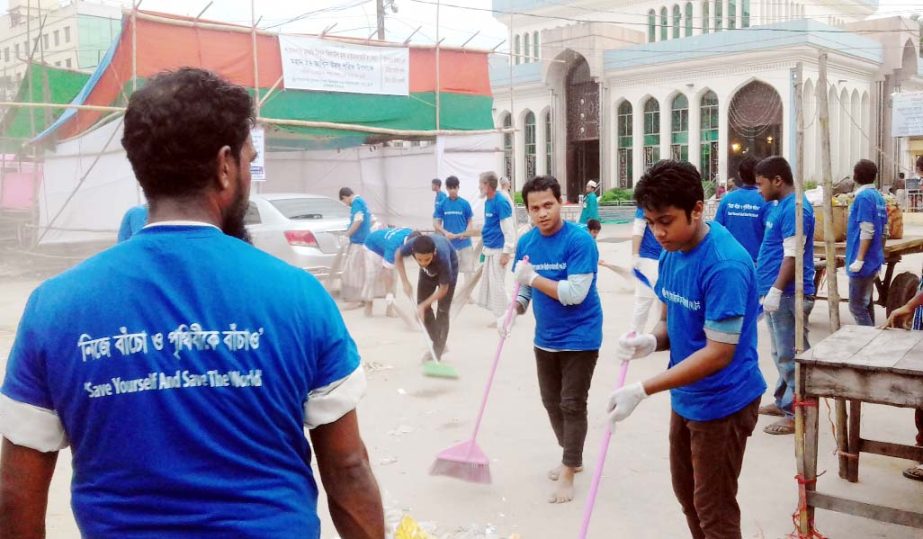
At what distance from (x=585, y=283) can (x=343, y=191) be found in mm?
7305

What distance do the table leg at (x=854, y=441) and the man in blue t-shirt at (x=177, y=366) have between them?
3.54 meters

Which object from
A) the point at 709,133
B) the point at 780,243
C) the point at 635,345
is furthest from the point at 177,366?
the point at 709,133

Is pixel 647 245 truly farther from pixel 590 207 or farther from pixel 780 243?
pixel 590 207

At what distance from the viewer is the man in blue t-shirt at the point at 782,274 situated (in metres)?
5.30

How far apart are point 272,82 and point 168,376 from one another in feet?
42.2

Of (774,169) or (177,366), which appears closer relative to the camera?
(177,366)

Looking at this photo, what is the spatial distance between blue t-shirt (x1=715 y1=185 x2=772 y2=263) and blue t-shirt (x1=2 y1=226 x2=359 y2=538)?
17.6 ft

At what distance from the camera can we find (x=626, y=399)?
2.90 metres

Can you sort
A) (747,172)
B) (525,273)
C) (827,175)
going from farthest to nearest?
1. (747,172)
2. (525,273)
3. (827,175)

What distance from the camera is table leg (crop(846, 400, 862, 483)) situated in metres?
4.17

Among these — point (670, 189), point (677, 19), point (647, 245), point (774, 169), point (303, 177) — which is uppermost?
point (677, 19)

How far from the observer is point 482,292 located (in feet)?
31.4

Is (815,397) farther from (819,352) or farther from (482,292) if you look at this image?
(482,292)

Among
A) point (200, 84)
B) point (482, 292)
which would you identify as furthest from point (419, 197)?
point (200, 84)
